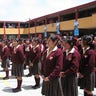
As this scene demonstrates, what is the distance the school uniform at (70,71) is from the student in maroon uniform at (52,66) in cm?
37

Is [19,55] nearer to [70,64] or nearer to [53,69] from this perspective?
[70,64]

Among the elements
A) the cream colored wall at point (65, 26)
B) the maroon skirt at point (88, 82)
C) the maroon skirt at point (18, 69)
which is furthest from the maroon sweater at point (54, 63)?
the cream colored wall at point (65, 26)

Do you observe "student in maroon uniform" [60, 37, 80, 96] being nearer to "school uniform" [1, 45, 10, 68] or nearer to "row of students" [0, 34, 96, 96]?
"row of students" [0, 34, 96, 96]

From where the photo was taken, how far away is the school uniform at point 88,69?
6812mm

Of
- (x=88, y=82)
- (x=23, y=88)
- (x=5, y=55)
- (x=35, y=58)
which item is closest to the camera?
(x=88, y=82)

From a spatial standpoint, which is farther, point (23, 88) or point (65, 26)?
point (65, 26)

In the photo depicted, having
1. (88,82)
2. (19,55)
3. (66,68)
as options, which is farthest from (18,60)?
(66,68)

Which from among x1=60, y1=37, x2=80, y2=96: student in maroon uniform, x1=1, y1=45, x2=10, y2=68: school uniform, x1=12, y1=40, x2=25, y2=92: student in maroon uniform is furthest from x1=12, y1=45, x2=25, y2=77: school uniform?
x1=60, y1=37, x2=80, y2=96: student in maroon uniform

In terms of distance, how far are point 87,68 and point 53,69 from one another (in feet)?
4.65

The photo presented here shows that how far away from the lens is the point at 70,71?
236 inches

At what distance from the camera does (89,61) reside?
679 cm

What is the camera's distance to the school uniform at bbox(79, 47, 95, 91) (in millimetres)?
6812

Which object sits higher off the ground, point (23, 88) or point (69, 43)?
point (69, 43)

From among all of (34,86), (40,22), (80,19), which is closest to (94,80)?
(34,86)
